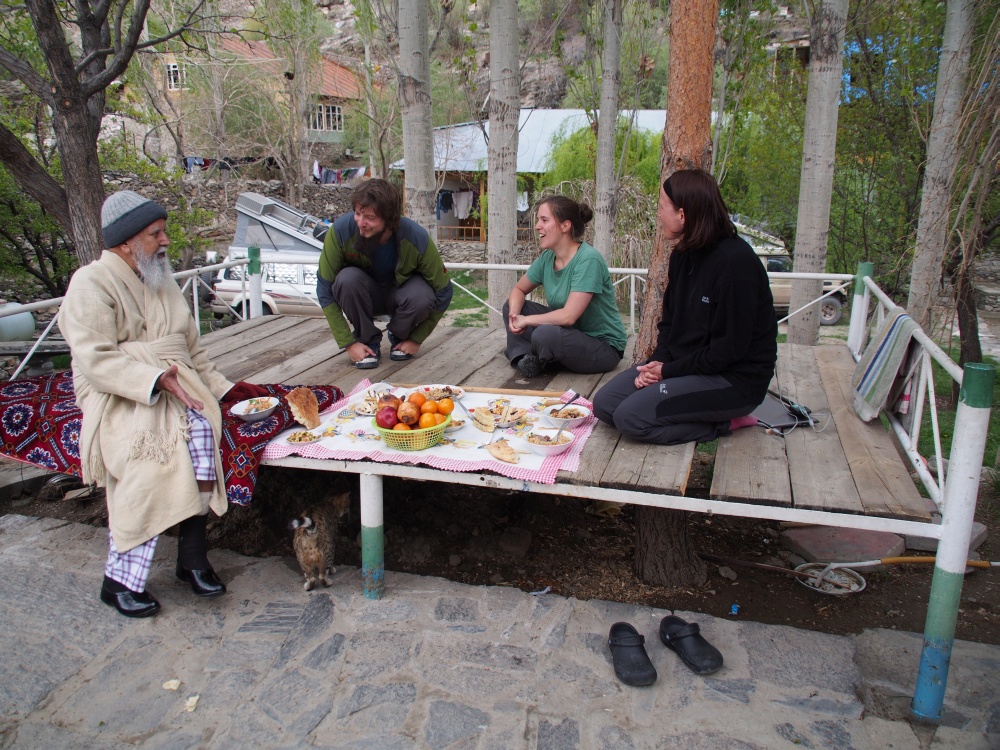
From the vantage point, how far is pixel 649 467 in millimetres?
3154

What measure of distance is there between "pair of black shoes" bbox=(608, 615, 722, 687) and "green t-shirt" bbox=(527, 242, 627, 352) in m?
2.03

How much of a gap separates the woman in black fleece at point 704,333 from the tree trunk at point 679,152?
0.33m

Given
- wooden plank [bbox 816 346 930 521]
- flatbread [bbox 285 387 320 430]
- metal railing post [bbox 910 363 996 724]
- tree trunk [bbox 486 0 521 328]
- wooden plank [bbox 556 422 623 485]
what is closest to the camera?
metal railing post [bbox 910 363 996 724]

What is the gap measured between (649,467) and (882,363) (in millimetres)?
1444

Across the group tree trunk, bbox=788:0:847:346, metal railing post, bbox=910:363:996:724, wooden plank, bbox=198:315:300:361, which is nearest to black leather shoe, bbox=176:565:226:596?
wooden plank, bbox=198:315:300:361

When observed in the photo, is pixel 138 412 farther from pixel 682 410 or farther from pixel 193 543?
pixel 682 410

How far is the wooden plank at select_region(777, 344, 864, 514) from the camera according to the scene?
9.34ft

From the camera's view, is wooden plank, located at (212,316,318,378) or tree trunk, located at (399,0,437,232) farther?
tree trunk, located at (399,0,437,232)

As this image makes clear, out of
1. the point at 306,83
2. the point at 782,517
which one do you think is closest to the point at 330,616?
the point at 782,517

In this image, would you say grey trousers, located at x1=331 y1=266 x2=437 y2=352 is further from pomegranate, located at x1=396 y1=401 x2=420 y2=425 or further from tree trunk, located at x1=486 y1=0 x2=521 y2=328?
tree trunk, located at x1=486 y1=0 x2=521 y2=328

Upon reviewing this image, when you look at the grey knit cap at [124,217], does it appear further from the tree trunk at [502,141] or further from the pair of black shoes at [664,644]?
the tree trunk at [502,141]

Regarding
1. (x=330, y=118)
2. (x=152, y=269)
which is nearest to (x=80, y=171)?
(x=152, y=269)

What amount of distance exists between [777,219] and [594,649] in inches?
501

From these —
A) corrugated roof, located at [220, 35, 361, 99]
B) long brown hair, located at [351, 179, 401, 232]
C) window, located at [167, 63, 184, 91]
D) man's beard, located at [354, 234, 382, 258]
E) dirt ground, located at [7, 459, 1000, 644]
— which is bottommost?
dirt ground, located at [7, 459, 1000, 644]
